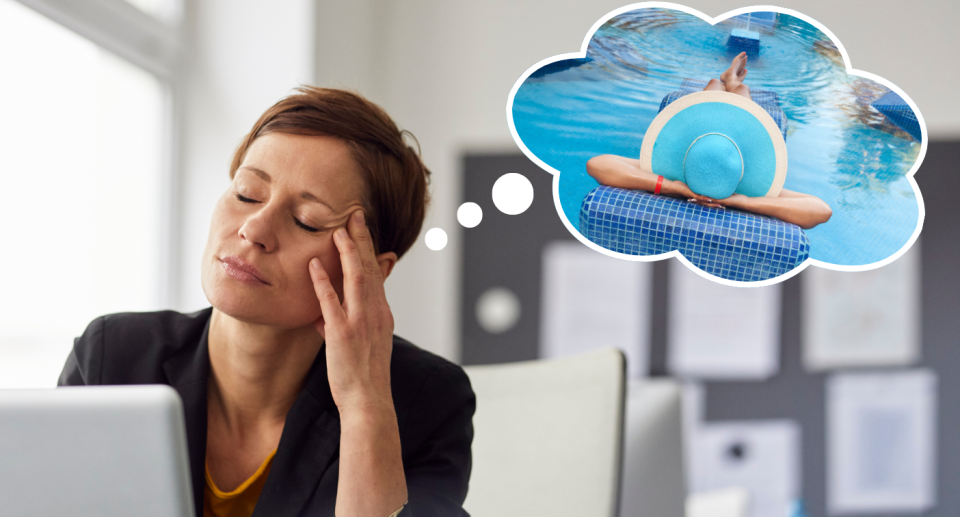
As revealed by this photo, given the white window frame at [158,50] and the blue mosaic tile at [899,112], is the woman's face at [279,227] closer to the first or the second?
the blue mosaic tile at [899,112]

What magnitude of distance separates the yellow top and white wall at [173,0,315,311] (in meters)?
0.95

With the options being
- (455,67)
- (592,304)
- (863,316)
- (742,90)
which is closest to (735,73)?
(742,90)

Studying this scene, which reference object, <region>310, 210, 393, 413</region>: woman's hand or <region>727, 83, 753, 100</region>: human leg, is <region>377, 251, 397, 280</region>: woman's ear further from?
<region>727, 83, 753, 100</region>: human leg

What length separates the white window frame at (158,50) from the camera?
4.30 ft

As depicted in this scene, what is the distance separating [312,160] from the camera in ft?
1.92

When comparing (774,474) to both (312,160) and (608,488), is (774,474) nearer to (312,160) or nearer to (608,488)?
(608,488)

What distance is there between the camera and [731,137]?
0.54 meters

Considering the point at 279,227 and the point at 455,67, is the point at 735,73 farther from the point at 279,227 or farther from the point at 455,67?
the point at 455,67

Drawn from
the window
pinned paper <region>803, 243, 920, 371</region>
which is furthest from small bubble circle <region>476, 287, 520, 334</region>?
the window

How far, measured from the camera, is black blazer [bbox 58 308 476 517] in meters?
0.62

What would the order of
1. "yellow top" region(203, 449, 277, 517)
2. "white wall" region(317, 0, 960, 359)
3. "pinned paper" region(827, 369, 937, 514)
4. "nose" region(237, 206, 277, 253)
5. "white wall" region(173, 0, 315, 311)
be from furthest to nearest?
"pinned paper" region(827, 369, 937, 514) → "white wall" region(317, 0, 960, 359) → "white wall" region(173, 0, 315, 311) → "yellow top" region(203, 449, 277, 517) → "nose" region(237, 206, 277, 253)

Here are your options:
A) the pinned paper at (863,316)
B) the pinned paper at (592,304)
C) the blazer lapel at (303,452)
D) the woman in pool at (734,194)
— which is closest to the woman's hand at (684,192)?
the woman in pool at (734,194)

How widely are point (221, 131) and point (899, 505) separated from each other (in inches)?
89.2

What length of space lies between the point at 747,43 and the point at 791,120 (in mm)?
72
